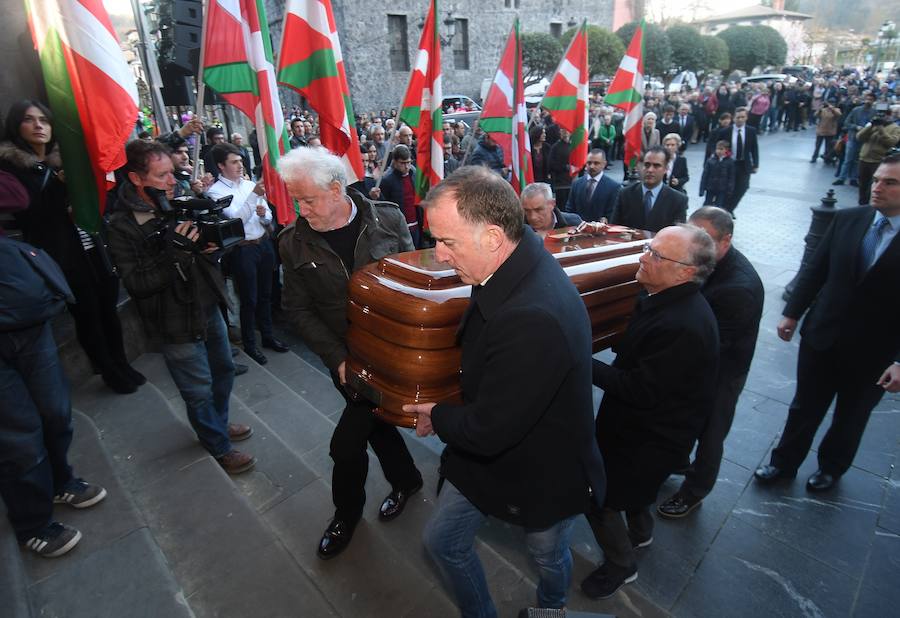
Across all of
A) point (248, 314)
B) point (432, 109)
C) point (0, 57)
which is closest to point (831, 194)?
point (432, 109)

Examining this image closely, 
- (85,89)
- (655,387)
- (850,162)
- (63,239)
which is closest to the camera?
(655,387)

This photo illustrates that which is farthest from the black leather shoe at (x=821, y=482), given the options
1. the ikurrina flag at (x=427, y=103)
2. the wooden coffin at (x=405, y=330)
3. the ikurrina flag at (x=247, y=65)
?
the ikurrina flag at (x=247, y=65)

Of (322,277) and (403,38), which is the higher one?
(403,38)

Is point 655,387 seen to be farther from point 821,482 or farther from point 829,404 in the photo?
point 821,482

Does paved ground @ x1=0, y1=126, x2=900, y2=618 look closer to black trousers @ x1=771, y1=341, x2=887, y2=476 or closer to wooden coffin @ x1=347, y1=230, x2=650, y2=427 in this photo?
black trousers @ x1=771, y1=341, x2=887, y2=476

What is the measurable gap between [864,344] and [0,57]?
6203 mm

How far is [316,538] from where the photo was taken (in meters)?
2.47

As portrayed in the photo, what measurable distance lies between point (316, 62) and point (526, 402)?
3.25 m

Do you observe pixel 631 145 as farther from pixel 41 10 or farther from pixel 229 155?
pixel 41 10

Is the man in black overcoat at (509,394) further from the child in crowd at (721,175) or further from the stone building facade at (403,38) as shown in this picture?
the stone building facade at (403,38)

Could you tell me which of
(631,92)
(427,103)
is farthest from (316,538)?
(631,92)

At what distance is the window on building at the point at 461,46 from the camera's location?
3009 centimetres

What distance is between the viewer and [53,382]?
230 centimetres

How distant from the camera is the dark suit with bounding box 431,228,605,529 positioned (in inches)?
54.2
